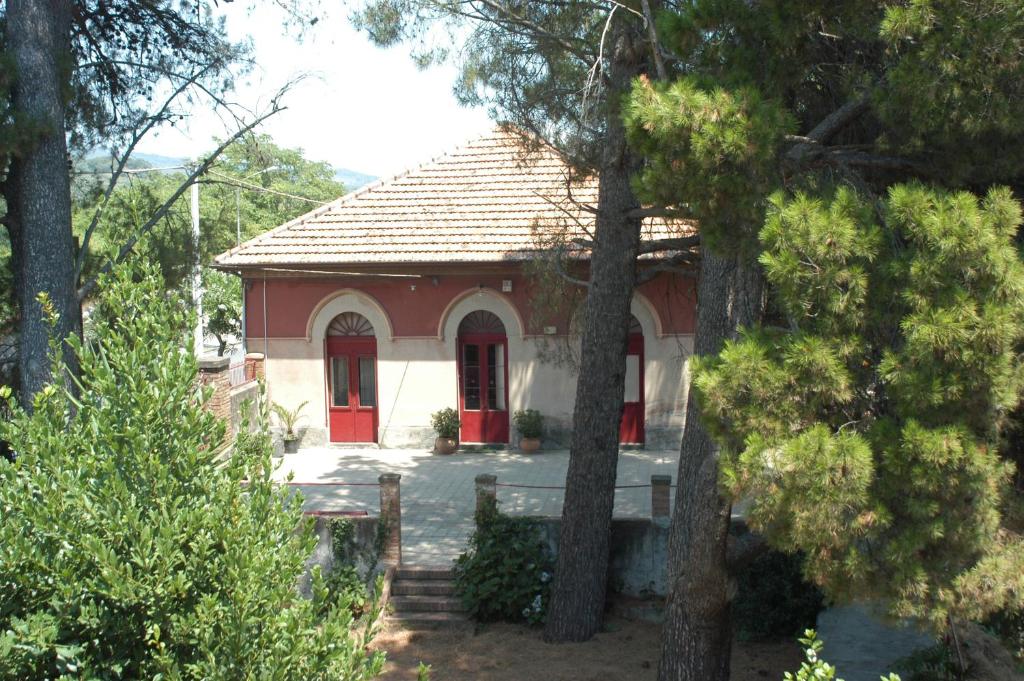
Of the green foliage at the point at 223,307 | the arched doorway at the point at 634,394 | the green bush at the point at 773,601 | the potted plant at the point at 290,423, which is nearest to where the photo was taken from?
the green bush at the point at 773,601

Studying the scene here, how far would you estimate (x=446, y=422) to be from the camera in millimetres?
19047

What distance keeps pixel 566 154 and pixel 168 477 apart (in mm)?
7505

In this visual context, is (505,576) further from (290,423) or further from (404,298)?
(290,423)

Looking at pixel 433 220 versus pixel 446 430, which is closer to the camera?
pixel 446 430

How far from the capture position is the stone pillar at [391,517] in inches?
467

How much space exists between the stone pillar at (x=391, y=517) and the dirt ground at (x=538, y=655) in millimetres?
918

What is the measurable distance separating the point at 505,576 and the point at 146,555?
7.76 metres

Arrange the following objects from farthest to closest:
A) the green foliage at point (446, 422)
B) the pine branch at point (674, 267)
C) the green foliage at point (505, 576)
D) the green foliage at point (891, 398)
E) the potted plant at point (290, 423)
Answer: the potted plant at point (290, 423) → the green foliage at point (446, 422) → the pine branch at point (674, 267) → the green foliage at point (505, 576) → the green foliage at point (891, 398)

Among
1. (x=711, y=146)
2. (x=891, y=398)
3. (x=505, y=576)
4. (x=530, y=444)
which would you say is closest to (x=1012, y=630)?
(x=891, y=398)

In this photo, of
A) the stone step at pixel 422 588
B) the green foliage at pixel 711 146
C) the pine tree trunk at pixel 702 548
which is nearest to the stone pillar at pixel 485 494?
the stone step at pixel 422 588

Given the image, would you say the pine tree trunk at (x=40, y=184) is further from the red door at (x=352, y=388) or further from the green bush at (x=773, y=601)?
the red door at (x=352, y=388)

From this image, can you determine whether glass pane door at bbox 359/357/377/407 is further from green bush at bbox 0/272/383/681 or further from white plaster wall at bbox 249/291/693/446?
green bush at bbox 0/272/383/681

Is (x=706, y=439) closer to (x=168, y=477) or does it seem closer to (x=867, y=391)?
(x=867, y=391)

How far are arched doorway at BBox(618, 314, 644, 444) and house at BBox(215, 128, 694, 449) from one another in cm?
3
